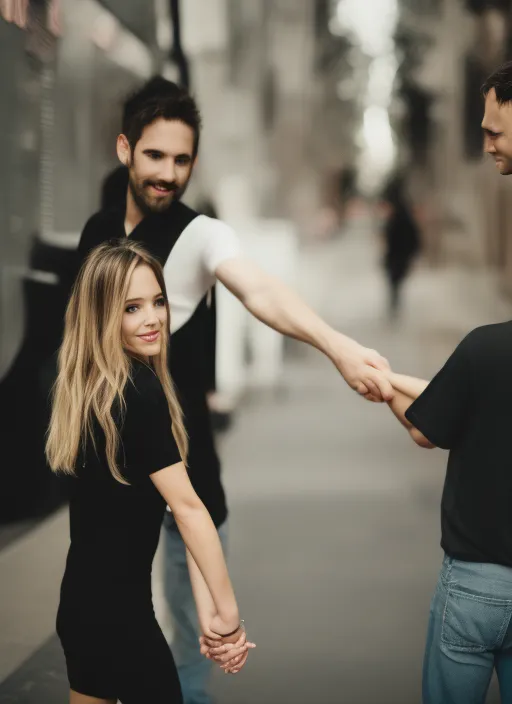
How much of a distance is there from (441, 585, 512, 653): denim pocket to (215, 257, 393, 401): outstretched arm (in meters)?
0.50

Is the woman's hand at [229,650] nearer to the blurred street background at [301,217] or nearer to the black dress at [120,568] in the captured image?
the black dress at [120,568]

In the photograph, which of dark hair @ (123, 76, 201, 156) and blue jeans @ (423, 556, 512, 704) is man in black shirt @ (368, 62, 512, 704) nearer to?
blue jeans @ (423, 556, 512, 704)

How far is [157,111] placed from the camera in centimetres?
190

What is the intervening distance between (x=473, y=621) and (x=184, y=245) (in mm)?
942

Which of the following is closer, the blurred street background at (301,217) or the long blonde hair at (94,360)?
the long blonde hair at (94,360)

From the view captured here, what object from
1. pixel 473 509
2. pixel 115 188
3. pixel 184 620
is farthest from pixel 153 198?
pixel 184 620

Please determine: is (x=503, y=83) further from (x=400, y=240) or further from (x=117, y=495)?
(x=117, y=495)

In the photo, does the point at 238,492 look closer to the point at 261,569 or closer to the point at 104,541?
the point at 261,569

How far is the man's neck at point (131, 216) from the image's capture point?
1.97 meters

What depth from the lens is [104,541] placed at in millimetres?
1562

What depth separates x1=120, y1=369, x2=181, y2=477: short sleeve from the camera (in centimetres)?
153

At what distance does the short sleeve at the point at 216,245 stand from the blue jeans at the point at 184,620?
614 mm

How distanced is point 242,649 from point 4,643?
3.25ft

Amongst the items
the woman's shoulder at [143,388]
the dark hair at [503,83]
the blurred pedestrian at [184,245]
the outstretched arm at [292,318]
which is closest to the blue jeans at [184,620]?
the blurred pedestrian at [184,245]
